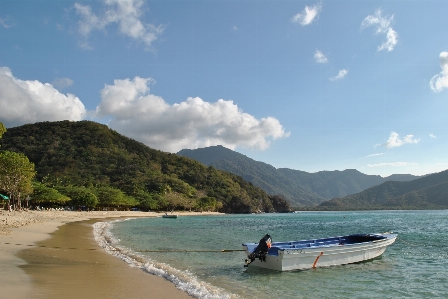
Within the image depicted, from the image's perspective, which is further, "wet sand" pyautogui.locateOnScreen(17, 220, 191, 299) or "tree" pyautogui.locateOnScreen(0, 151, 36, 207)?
"tree" pyautogui.locateOnScreen(0, 151, 36, 207)

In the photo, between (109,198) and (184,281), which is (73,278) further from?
(109,198)

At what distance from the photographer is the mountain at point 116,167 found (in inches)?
4956

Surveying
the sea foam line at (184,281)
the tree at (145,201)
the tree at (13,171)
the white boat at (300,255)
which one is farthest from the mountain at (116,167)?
the white boat at (300,255)

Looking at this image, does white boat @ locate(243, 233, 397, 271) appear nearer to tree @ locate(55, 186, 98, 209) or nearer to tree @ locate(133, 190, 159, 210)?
tree @ locate(55, 186, 98, 209)

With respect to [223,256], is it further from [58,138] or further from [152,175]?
[58,138]

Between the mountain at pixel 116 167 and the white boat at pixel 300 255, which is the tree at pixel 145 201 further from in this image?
the white boat at pixel 300 255

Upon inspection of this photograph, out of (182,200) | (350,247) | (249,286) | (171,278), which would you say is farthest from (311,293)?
(182,200)

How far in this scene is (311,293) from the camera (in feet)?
38.7

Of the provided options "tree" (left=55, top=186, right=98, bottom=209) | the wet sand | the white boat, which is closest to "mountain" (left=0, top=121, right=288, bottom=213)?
"tree" (left=55, top=186, right=98, bottom=209)

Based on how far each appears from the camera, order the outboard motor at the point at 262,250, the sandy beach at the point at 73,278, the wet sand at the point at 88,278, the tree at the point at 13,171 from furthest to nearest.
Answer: the tree at the point at 13,171, the outboard motor at the point at 262,250, the wet sand at the point at 88,278, the sandy beach at the point at 73,278

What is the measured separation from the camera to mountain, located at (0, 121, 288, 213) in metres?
126

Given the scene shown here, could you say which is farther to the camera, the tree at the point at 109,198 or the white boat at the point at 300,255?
the tree at the point at 109,198

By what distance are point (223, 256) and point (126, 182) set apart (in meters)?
119

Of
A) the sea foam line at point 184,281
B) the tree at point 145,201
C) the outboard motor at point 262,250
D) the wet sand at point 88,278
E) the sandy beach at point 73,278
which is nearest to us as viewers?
the sandy beach at point 73,278
